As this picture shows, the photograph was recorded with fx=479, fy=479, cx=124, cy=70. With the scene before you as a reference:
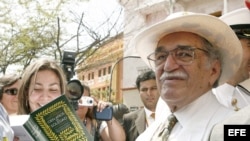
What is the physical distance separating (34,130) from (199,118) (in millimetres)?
704

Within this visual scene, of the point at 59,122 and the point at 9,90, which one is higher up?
the point at 9,90

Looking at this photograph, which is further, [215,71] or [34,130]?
[215,71]

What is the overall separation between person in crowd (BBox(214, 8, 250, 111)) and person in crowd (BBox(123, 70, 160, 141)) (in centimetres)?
101

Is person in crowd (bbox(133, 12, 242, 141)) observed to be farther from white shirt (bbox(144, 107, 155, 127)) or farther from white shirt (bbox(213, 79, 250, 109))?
white shirt (bbox(144, 107, 155, 127))

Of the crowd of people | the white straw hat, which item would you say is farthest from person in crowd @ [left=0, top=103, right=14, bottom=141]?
the white straw hat

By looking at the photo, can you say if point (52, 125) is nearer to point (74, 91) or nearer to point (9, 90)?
point (74, 91)

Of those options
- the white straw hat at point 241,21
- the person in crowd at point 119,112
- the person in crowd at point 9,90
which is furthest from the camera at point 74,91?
the person in crowd at point 9,90

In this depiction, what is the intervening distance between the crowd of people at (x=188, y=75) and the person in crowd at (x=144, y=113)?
843 millimetres

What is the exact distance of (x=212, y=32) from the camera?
225 cm

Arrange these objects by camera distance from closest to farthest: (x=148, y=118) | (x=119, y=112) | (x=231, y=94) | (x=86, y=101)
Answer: (x=231, y=94)
(x=86, y=101)
(x=148, y=118)
(x=119, y=112)

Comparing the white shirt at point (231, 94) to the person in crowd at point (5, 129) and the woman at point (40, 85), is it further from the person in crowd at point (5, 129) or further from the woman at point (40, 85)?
the person in crowd at point (5, 129)

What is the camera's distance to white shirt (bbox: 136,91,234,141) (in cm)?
200

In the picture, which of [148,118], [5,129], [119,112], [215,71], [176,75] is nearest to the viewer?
[5,129]

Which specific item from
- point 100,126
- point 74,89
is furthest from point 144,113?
point 74,89
